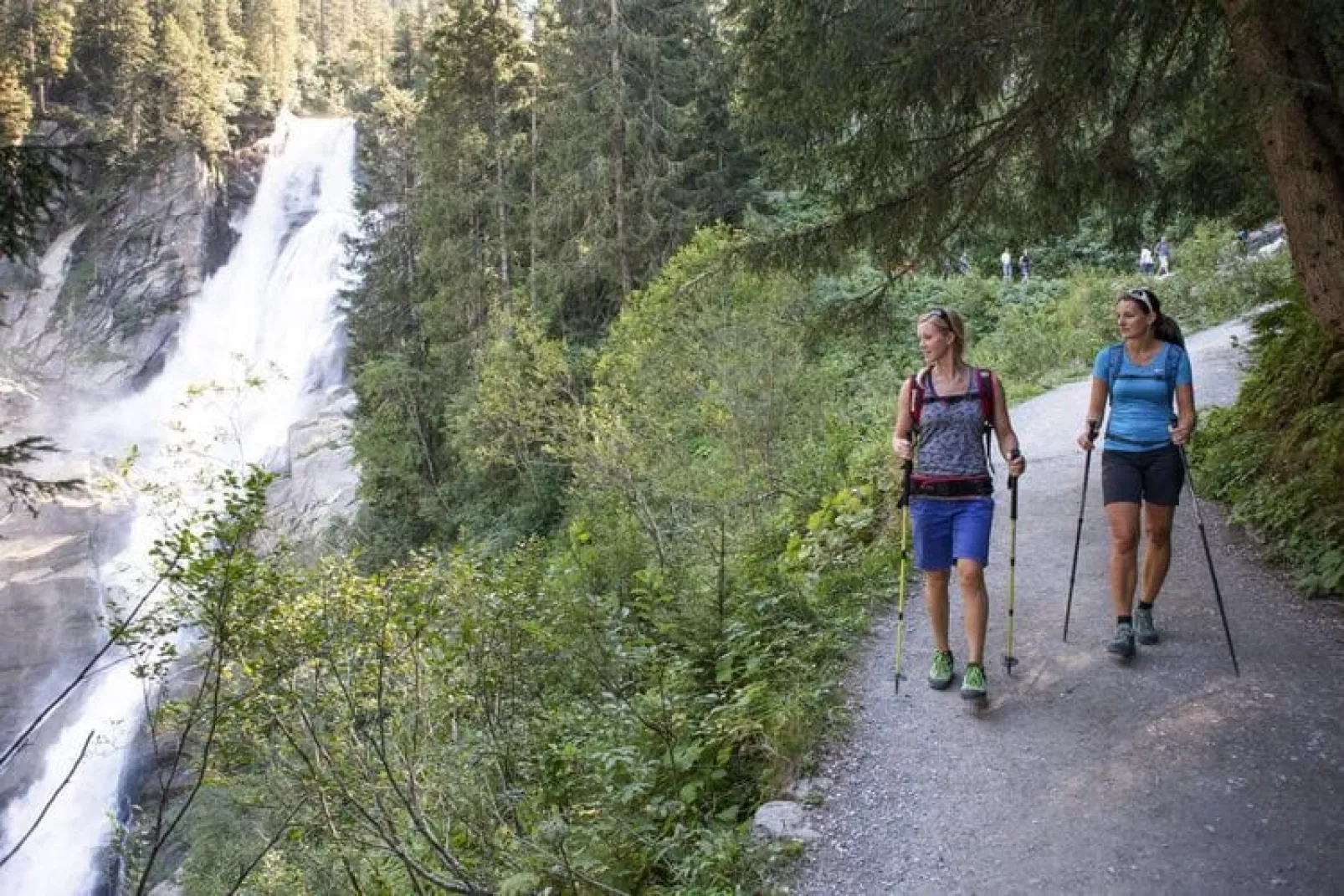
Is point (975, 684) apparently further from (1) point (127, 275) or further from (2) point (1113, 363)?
(1) point (127, 275)

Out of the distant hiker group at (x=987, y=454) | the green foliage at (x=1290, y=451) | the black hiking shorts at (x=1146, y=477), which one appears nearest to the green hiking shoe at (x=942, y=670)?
the distant hiker group at (x=987, y=454)

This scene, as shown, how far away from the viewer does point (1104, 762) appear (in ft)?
12.4

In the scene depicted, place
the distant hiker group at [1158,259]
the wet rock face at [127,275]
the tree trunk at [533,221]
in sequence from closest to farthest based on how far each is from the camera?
the distant hiker group at [1158,259] < the tree trunk at [533,221] < the wet rock face at [127,275]

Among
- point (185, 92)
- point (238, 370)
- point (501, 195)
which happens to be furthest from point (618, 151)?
point (185, 92)

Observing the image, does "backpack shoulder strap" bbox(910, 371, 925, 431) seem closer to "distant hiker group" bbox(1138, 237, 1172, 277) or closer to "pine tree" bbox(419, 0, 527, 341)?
"distant hiker group" bbox(1138, 237, 1172, 277)

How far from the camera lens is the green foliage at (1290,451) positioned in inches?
215

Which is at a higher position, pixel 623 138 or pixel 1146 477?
pixel 623 138

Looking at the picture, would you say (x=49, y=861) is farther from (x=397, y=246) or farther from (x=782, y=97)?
(x=782, y=97)

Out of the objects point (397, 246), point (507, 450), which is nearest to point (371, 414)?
point (397, 246)

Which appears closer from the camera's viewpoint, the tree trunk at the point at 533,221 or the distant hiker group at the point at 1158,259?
the distant hiker group at the point at 1158,259

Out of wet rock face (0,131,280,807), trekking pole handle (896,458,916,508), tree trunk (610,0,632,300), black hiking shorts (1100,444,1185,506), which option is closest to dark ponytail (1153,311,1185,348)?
black hiking shorts (1100,444,1185,506)

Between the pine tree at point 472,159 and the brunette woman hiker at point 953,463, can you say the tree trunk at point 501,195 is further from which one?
the brunette woman hiker at point 953,463

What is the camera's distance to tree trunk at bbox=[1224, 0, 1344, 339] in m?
4.32

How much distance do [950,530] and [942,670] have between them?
0.76m
